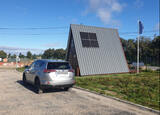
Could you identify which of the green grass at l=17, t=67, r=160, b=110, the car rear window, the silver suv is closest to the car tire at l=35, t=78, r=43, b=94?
the silver suv

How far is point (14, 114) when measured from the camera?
4895mm

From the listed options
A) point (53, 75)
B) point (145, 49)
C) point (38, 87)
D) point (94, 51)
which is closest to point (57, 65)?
point (53, 75)

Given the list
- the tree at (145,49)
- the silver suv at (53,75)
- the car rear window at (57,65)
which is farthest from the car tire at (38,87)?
the tree at (145,49)

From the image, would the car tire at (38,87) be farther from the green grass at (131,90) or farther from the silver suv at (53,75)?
the green grass at (131,90)

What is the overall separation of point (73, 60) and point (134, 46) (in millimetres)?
54546

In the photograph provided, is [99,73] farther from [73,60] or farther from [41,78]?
[41,78]

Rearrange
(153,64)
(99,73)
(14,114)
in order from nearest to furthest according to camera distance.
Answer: (14,114)
(99,73)
(153,64)

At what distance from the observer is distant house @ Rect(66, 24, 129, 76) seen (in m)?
16.3

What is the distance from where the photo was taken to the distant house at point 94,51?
53.4ft

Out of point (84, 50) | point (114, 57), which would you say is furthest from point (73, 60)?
point (114, 57)

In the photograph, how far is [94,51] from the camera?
17.4 meters

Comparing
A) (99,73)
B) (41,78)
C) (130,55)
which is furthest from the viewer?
(130,55)

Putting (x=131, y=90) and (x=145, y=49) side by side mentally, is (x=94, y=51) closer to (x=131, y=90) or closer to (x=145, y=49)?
(x=131, y=90)

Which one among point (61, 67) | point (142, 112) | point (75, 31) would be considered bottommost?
point (142, 112)
